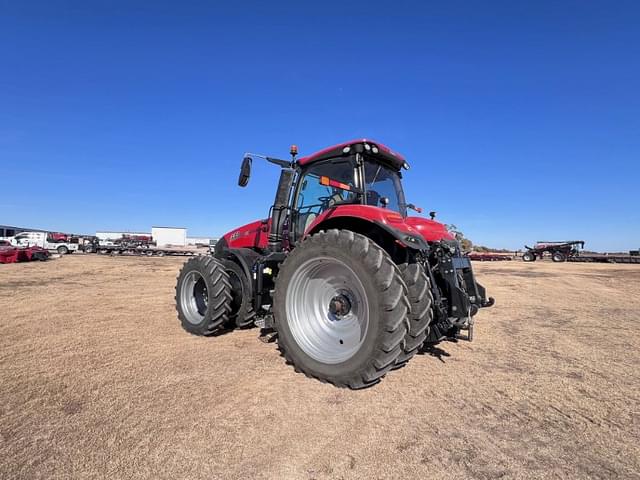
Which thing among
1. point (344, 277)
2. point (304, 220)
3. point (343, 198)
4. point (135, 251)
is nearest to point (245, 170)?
point (304, 220)

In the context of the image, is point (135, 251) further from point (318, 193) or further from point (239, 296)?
point (318, 193)

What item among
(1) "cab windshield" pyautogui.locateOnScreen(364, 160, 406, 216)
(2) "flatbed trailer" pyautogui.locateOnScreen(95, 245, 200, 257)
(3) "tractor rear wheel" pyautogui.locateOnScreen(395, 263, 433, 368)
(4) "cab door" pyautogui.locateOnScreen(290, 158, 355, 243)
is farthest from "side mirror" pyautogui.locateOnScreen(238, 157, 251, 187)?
(2) "flatbed trailer" pyautogui.locateOnScreen(95, 245, 200, 257)

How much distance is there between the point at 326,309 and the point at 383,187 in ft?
6.56

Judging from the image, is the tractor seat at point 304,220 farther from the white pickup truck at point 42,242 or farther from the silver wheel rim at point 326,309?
the white pickup truck at point 42,242

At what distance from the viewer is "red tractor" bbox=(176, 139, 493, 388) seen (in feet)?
9.77

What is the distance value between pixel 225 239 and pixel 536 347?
5332 mm

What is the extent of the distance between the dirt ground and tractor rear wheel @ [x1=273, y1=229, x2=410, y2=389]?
0.25 meters

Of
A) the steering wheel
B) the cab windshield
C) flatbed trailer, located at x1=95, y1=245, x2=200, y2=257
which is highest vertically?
the cab windshield

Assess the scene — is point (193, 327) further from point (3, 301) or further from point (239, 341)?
point (3, 301)

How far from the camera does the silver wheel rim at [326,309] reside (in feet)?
11.2

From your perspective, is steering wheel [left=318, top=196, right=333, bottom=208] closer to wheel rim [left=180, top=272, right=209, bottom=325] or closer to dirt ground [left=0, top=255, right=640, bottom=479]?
dirt ground [left=0, top=255, right=640, bottom=479]

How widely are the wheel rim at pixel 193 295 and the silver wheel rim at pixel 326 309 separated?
223 centimetres

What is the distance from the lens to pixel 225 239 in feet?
21.5

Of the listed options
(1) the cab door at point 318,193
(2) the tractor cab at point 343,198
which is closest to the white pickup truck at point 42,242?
(2) the tractor cab at point 343,198
